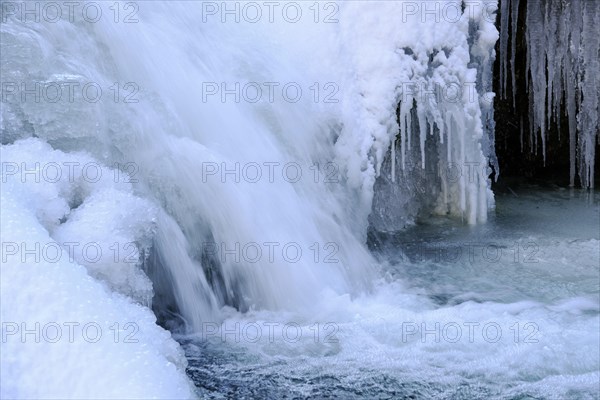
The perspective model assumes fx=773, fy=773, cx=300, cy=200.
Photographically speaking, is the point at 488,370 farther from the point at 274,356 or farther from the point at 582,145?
the point at 582,145

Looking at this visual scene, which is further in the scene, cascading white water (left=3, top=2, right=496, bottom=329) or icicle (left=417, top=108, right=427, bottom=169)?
icicle (left=417, top=108, right=427, bottom=169)

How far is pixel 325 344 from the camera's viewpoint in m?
3.40

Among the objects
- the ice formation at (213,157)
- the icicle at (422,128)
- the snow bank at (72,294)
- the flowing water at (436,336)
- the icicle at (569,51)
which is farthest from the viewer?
the icicle at (569,51)

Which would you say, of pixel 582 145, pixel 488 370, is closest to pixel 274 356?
pixel 488 370

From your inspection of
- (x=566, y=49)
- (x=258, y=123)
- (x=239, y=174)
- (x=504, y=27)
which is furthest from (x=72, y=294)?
(x=566, y=49)

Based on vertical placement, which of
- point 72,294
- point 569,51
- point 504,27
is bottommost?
point 72,294

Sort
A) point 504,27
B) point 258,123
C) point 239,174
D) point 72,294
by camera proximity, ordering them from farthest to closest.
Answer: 1. point 504,27
2. point 258,123
3. point 239,174
4. point 72,294

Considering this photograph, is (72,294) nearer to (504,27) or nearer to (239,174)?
(239,174)

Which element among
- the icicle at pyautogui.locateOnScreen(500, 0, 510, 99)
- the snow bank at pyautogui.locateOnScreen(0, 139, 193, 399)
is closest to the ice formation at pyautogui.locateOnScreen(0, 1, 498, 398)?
the snow bank at pyautogui.locateOnScreen(0, 139, 193, 399)

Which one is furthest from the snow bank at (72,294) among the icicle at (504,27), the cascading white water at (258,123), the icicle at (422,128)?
the icicle at (504,27)

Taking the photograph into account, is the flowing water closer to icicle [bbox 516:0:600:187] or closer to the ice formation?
the ice formation

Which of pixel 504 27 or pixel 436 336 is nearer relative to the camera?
pixel 436 336

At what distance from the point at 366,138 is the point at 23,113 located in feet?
7.39

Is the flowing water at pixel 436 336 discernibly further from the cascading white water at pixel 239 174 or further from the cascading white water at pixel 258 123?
the cascading white water at pixel 258 123
